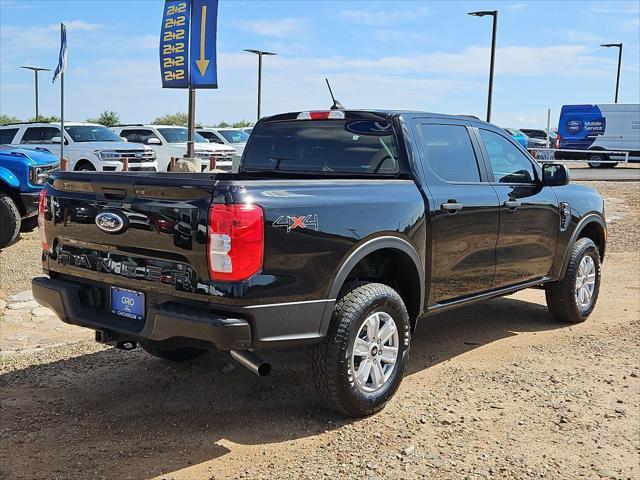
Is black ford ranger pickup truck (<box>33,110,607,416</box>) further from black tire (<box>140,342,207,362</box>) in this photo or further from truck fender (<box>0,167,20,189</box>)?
truck fender (<box>0,167,20,189</box>)

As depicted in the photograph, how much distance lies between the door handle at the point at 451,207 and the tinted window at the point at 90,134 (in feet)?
47.6

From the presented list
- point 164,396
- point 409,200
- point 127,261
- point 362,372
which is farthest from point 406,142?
point 164,396

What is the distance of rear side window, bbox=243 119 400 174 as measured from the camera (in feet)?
16.0

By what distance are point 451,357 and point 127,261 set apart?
275cm

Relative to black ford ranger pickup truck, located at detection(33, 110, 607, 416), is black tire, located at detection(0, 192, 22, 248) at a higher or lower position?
lower

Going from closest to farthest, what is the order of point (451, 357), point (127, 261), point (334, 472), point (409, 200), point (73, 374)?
point (334, 472) < point (127, 261) < point (409, 200) < point (73, 374) < point (451, 357)

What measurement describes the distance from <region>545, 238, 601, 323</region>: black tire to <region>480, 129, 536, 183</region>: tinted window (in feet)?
3.17

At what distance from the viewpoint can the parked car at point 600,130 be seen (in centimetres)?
3017

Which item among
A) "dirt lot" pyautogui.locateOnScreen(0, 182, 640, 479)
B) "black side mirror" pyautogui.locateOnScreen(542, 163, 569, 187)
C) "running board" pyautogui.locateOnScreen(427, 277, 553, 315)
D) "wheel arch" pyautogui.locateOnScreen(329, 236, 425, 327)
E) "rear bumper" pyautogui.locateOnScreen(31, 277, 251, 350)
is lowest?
"dirt lot" pyautogui.locateOnScreen(0, 182, 640, 479)

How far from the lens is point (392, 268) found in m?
4.74

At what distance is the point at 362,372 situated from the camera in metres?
4.18

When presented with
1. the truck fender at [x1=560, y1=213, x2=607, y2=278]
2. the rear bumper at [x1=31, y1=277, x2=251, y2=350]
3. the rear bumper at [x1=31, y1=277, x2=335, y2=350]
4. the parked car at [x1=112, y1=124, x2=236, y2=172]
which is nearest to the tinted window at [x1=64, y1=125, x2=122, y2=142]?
the parked car at [x1=112, y1=124, x2=236, y2=172]

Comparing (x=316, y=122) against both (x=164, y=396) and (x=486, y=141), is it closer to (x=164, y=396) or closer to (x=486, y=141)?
(x=486, y=141)

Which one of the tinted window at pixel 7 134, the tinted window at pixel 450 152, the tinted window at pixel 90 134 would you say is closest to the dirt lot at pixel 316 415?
the tinted window at pixel 450 152
